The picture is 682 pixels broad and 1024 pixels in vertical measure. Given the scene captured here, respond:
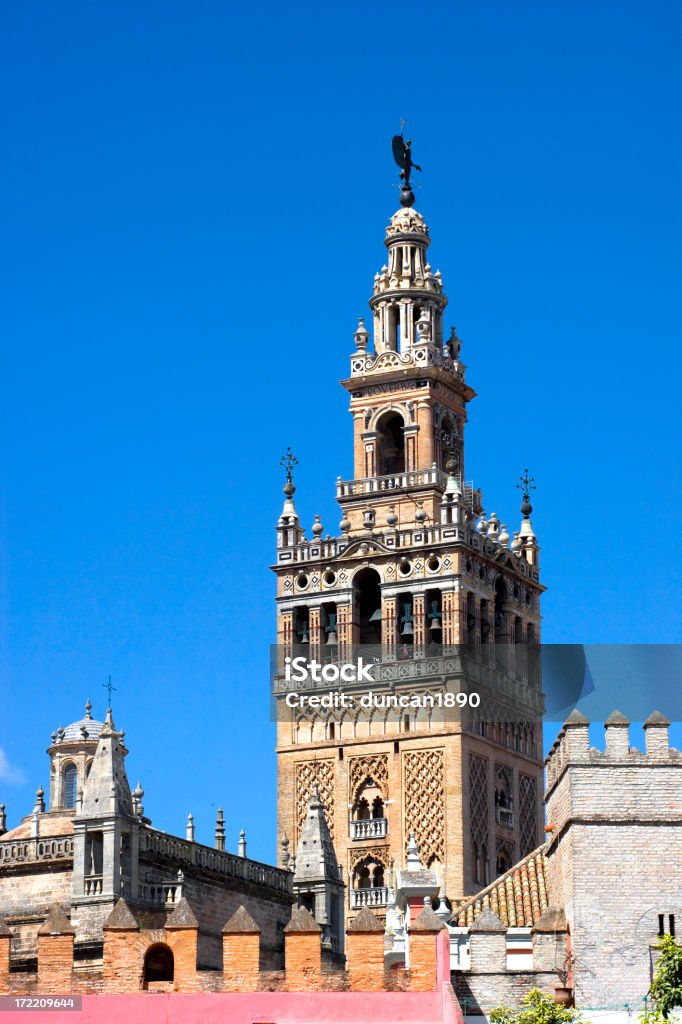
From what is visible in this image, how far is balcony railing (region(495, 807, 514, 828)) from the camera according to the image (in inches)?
3516

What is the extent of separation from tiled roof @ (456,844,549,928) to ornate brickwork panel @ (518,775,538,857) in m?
36.2

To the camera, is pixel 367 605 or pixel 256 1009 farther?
pixel 367 605

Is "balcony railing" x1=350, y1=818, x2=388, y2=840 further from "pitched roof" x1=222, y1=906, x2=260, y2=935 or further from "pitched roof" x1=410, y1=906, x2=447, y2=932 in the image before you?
"pitched roof" x1=410, y1=906, x2=447, y2=932

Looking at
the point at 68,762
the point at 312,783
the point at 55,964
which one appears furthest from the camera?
the point at 312,783

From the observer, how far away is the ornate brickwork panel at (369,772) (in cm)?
8781

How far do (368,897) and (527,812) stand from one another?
29.5ft

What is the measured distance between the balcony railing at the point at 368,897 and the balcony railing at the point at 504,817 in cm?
600

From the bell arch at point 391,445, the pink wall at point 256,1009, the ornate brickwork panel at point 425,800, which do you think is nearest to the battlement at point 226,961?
the pink wall at point 256,1009

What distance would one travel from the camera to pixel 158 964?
49344mm

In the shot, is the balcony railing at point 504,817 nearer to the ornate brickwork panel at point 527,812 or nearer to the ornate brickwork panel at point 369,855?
the ornate brickwork panel at point 527,812

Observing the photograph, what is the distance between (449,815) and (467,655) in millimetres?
5633

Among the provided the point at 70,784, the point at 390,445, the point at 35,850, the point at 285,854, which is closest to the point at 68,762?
the point at 70,784

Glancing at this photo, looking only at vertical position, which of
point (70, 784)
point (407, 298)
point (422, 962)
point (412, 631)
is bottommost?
point (422, 962)

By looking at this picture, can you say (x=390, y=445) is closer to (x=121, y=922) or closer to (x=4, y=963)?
(x=121, y=922)
